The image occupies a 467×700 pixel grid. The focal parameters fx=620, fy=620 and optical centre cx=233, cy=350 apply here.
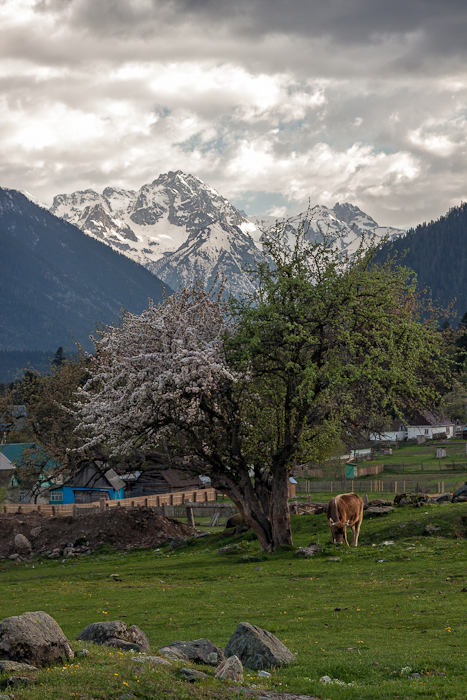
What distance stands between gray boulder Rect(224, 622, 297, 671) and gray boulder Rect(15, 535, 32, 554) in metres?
35.9

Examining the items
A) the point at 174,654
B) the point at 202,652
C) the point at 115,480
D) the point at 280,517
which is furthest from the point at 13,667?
the point at 115,480

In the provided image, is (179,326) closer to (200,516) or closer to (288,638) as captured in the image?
(288,638)

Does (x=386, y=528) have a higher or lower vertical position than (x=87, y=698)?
lower

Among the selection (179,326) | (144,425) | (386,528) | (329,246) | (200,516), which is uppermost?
(329,246)

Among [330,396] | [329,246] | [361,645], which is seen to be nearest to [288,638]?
[361,645]

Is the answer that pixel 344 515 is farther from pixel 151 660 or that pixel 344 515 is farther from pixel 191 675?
pixel 191 675

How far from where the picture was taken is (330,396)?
30547mm

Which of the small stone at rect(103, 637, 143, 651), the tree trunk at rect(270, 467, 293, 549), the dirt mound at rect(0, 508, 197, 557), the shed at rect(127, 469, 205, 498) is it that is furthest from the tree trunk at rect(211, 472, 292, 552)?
the shed at rect(127, 469, 205, 498)

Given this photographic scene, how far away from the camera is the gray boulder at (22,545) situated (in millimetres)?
44062

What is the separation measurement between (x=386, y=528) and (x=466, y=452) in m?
68.2

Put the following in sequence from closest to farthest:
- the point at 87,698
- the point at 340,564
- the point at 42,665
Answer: the point at 87,698
the point at 42,665
the point at 340,564

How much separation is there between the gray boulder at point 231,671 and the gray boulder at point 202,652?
1312 mm

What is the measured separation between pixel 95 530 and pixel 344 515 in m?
22.9

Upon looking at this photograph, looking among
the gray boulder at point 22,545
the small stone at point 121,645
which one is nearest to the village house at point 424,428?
the gray boulder at point 22,545
